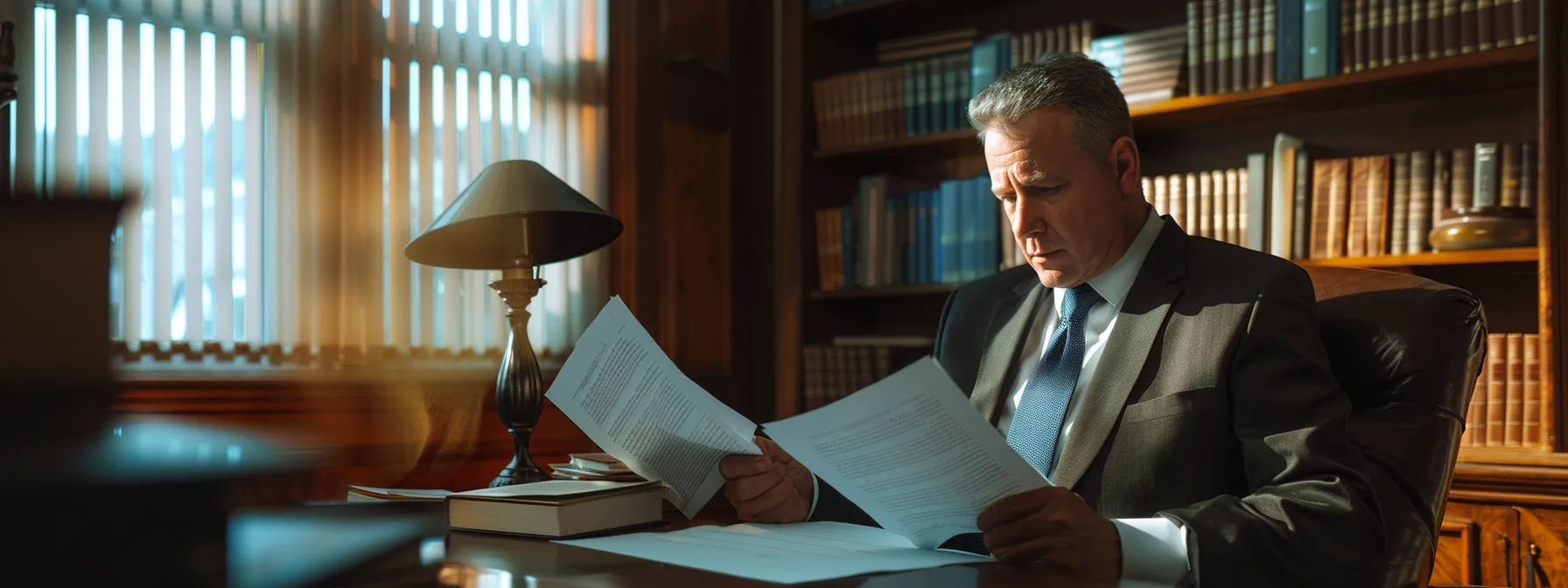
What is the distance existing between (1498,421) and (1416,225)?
41cm

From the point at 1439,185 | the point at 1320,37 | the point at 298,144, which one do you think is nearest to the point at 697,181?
the point at 298,144

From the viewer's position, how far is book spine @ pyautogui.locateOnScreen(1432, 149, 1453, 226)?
2.46 metres

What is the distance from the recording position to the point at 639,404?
1.32 metres

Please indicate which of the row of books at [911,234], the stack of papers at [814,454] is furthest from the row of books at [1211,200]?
the stack of papers at [814,454]

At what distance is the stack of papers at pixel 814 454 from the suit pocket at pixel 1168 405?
34cm

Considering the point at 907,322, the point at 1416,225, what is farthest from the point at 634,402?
the point at 907,322

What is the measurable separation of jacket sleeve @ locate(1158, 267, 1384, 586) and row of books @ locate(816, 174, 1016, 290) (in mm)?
1644

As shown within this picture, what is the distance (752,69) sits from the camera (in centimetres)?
375

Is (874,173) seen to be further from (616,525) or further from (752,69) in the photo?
(616,525)

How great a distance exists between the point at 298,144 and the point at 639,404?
68.0 inches

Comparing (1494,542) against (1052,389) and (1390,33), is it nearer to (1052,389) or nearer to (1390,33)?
(1390,33)

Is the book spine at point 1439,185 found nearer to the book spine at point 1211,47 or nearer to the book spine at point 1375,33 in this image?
the book spine at point 1375,33

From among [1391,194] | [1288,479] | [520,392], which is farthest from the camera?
[1391,194]

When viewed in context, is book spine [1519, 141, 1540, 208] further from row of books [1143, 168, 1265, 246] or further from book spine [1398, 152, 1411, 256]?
row of books [1143, 168, 1265, 246]
